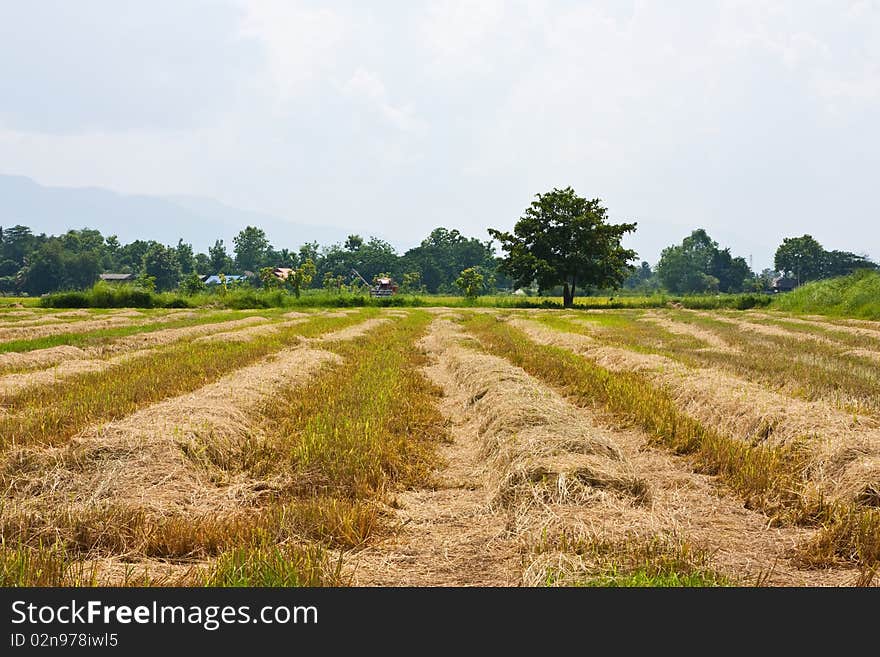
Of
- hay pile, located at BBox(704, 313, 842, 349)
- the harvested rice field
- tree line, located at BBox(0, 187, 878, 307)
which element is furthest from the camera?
tree line, located at BBox(0, 187, 878, 307)

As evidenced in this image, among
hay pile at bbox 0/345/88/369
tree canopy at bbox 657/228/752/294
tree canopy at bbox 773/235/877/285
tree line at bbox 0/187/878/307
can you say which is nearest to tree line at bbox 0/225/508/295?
tree line at bbox 0/187/878/307

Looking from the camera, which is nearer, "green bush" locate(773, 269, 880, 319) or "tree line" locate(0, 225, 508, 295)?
"green bush" locate(773, 269, 880, 319)

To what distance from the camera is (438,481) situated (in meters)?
5.85

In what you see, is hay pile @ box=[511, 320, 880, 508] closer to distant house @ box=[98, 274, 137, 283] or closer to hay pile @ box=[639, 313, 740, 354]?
hay pile @ box=[639, 313, 740, 354]

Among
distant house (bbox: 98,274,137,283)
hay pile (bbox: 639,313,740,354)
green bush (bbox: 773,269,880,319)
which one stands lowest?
hay pile (bbox: 639,313,740,354)

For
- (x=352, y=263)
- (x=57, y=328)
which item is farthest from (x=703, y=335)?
(x=352, y=263)

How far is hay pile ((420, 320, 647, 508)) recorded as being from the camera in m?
4.93

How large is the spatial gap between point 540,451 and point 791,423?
10.5ft

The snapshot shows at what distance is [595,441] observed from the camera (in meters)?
6.03

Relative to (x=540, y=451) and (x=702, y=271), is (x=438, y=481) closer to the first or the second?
(x=540, y=451)

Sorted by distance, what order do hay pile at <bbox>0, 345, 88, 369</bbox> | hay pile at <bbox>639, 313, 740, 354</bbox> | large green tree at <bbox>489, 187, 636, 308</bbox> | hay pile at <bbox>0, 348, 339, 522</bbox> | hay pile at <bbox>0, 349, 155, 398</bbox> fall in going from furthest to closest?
1. large green tree at <bbox>489, 187, 636, 308</bbox>
2. hay pile at <bbox>639, 313, 740, 354</bbox>
3. hay pile at <bbox>0, 345, 88, 369</bbox>
4. hay pile at <bbox>0, 349, 155, 398</bbox>
5. hay pile at <bbox>0, 348, 339, 522</bbox>

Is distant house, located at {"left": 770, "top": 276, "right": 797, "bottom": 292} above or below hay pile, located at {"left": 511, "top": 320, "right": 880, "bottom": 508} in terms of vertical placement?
above

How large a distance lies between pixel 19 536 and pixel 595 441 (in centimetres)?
494

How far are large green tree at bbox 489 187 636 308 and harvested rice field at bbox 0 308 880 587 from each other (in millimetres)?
36057
